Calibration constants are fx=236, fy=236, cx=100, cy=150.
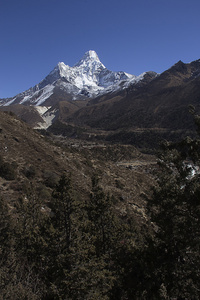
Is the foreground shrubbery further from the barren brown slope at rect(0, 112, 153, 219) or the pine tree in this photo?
the barren brown slope at rect(0, 112, 153, 219)

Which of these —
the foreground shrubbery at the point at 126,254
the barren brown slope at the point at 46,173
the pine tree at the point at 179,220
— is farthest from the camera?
the barren brown slope at the point at 46,173

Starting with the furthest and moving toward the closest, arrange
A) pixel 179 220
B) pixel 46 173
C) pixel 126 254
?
pixel 46 173, pixel 126 254, pixel 179 220

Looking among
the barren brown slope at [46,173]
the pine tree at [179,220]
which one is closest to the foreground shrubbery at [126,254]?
the pine tree at [179,220]

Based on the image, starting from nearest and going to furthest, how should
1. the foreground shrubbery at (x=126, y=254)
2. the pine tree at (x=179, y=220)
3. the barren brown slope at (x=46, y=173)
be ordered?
the pine tree at (x=179, y=220), the foreground shrubbery at (x=126, y=254), the barren brown slope at (x=46, y=173)

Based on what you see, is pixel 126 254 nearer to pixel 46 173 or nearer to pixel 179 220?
pixel 179 220

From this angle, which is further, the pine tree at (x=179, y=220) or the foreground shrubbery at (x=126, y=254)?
the foreground shrubbery at (x=126, y=254)

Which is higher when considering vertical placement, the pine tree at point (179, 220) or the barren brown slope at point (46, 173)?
the barren brown slope at point (46, 173)

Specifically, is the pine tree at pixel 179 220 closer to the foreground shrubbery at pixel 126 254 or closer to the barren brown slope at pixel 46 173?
the foreground shrubbery at pixel 126 254

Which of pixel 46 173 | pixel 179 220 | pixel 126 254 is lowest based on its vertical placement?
pixel 126 254

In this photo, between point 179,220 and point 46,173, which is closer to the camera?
point 179,220

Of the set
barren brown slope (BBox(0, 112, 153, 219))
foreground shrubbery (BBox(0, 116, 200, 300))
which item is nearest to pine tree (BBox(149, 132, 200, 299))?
foreground shrubbery (BBox(0, 116, 200, 300))

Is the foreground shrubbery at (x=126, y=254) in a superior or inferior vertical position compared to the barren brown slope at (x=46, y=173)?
inferior

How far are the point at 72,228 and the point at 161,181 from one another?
5.89m

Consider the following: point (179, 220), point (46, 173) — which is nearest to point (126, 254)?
point (179, 220)
